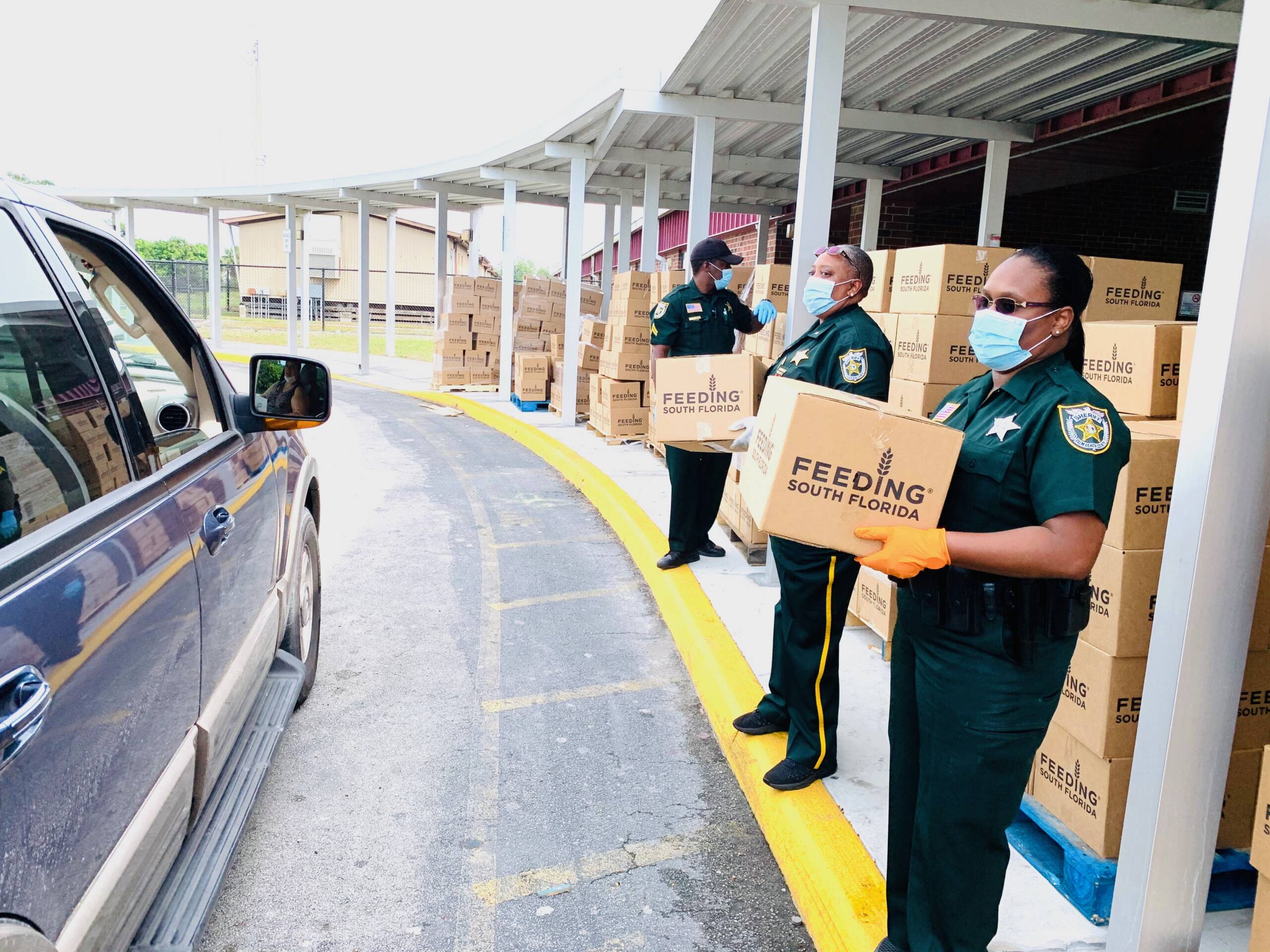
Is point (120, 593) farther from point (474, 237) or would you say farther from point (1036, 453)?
point (474, 237)

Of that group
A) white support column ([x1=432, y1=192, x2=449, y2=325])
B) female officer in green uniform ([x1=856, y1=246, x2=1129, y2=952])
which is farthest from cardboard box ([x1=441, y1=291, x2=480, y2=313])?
female officer in green uniform ([x1=856, y1=246, x2=1129, y2=952])

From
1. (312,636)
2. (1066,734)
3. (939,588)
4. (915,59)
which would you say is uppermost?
(915,59)

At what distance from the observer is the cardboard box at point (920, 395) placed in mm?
4676

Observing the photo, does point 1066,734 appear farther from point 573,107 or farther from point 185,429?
point 573,107

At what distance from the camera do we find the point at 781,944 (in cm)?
270

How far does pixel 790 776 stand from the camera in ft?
10.8

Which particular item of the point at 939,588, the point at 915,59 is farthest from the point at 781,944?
the point at 915,59

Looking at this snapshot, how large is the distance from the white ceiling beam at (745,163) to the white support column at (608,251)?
2608mm

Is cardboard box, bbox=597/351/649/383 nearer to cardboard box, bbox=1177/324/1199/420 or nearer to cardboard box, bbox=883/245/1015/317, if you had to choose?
cardboard box, bbox=883/245/1015/317

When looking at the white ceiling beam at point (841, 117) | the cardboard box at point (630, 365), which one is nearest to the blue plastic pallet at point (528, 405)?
the cardboard box at point (630, 365)

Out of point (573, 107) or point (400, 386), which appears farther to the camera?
point (400, 386)

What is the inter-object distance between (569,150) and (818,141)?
721 cm

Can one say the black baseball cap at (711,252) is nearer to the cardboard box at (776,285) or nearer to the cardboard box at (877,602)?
the cardboard box at (776,285)

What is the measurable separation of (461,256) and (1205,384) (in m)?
52.2
